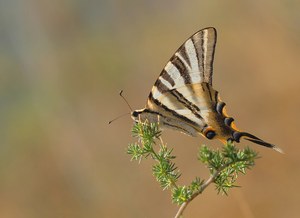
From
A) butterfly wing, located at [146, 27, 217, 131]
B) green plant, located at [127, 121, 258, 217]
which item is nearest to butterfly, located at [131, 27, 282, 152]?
butterfly wing, located at [146, 27, 217, 131]

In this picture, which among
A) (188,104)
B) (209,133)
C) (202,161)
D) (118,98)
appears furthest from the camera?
(118,98)

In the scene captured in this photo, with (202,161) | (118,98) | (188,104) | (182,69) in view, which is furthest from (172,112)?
(118,98)

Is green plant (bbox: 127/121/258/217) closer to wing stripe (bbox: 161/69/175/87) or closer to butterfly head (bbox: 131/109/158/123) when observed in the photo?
butterfly head (bbox: 131/109/158/123)

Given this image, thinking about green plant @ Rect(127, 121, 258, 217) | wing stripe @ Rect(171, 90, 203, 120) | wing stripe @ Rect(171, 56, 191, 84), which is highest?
wing stripe @ Rect(171, 56, 191, 84)

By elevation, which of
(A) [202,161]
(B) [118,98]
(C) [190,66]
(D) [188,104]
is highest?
(B) [118,98]

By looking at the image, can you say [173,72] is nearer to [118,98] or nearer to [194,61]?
[194,61]

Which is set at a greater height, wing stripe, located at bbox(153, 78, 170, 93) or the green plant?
wing stripe, located at bbox(153, 78, 170, 93)
